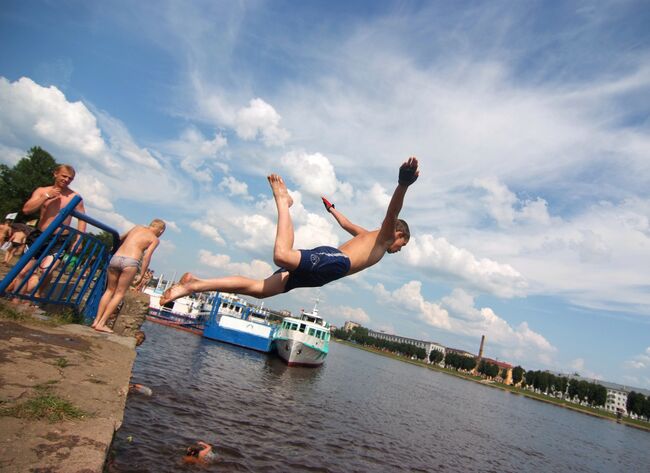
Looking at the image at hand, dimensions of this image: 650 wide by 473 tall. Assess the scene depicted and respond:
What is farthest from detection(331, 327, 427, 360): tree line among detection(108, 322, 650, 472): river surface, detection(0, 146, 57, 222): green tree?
detection(0, 146, 57, 222): green tree

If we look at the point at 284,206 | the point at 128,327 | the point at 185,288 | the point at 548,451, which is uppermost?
the point at 284,206

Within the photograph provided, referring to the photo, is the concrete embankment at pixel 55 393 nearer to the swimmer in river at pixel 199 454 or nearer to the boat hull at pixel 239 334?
the swimmer in river at pixel 199 454

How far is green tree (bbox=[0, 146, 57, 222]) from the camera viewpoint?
42750mm

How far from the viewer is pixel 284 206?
481 centimetres

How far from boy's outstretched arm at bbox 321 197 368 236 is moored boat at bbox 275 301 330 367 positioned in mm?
27412

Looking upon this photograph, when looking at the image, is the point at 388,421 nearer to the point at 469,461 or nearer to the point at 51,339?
the point at 469,461

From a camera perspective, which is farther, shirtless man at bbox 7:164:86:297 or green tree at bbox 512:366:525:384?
green tree at bbox 512:366:525:384

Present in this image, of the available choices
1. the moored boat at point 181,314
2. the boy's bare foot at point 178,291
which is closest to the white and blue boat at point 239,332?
the moored boat at point 181,314

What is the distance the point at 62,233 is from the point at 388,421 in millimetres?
17200

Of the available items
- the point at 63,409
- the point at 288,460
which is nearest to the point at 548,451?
the point at 288,460

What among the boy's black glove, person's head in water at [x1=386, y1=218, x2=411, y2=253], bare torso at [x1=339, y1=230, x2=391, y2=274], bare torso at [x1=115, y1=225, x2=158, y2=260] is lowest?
bare torso at [x1=115, y1=225, x2=158, y2=260]

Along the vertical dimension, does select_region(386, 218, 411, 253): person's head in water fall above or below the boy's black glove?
below

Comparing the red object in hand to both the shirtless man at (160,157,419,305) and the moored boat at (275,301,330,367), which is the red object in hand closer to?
the shirtless man at (160,157,419,305)

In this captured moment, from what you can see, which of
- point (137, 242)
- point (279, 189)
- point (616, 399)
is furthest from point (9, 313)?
point (616, 399)
